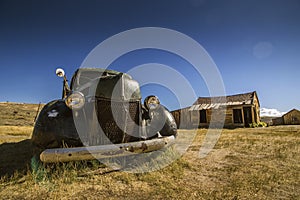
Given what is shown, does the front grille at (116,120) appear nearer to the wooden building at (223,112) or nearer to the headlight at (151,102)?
the headlight at (151,102)

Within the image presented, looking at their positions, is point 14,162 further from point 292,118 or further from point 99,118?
point 292,118

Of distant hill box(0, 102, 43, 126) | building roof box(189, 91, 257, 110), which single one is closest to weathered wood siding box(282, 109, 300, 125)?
building roof box(189, 91, 257, 110)

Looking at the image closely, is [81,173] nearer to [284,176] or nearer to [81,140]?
[81,140]

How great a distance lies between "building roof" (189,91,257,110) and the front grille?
17.8 m

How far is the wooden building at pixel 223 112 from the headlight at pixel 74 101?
18.0m

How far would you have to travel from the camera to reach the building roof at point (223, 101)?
19.3 m

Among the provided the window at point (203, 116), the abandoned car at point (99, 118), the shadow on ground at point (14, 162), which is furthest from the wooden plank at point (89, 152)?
the window at point (203, 116)

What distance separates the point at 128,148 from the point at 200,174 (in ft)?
4.57

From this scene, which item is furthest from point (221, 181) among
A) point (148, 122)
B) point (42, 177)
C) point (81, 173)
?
point (42, 177)

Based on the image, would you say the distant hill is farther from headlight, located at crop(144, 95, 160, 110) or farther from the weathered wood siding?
the weathered wood siding

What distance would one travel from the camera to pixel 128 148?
2.63 meters

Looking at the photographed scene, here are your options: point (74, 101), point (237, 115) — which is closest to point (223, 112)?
point (237, 115)

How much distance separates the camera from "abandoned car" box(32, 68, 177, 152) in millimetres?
2725

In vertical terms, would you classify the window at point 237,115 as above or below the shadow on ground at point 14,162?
above
